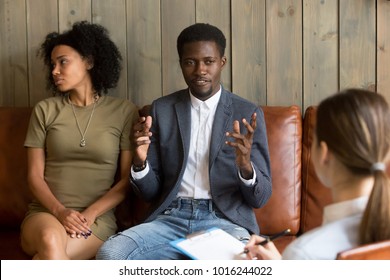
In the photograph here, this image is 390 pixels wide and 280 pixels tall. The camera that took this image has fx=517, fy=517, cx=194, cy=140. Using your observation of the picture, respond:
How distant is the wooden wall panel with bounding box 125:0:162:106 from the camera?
5.74 feet

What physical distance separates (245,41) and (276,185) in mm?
512

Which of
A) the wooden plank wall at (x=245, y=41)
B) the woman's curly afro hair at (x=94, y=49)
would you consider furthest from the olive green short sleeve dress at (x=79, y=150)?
the wooden plank wall at (x=245, y=41)

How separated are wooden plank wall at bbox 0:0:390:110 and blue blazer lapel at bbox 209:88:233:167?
32 centimetres

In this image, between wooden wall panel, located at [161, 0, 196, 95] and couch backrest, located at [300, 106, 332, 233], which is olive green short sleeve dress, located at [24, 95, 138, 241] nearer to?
wooden wall panel, located at [161, 0, 196, 95]

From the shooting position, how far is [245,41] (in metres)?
1.73

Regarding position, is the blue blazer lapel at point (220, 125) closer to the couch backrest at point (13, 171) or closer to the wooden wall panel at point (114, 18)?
the wooden wall panel at point (114, 18)

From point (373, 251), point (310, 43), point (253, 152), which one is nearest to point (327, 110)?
point (373, 251)

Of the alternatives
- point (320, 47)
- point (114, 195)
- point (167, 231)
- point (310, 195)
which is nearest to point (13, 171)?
point (114, 195)

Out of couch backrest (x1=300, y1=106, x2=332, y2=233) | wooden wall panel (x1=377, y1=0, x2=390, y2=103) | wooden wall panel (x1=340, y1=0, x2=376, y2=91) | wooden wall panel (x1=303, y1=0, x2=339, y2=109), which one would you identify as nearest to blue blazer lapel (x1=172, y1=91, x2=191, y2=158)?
couch backrest (x1=300, y1=106, x2=332, y2=233)

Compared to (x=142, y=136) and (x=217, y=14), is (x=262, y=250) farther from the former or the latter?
(x=217, y=14)

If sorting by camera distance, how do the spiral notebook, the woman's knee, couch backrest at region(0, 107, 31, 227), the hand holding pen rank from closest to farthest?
the hand holding pen < the spiral notebook < the woman's knee < couch backrest at region(0, 107, 31, 227)

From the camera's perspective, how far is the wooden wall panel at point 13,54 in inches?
70.3

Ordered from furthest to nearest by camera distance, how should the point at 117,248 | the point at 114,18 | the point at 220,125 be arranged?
the point at 114,18, the point at 220,125, the point at 117,248
